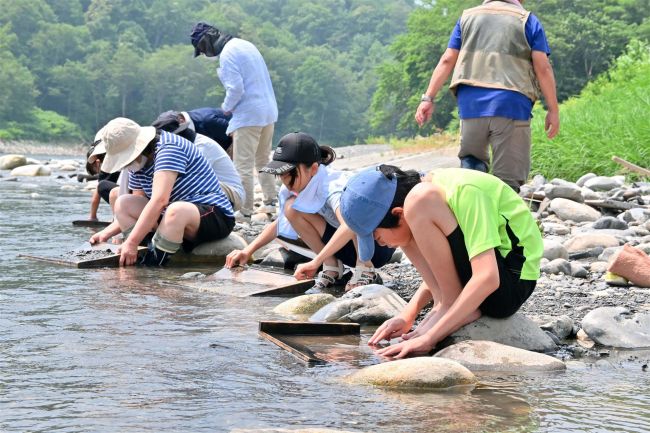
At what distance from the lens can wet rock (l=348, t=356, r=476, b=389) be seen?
381cm

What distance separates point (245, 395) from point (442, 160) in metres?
16.6

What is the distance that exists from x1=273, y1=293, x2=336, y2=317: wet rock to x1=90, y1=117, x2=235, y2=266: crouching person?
1.55 m

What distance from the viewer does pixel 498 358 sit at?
418 centimetres

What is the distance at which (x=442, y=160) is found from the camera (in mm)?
20016

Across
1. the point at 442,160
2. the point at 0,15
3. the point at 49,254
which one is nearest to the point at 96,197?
the point at 49,254

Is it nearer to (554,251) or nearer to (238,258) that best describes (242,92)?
(238,258)

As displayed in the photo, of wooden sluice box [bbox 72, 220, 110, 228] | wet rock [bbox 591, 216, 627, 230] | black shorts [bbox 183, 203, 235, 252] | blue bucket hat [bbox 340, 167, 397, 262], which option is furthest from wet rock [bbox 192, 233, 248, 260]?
blue bucket hat [bbox 340, 167, 397, 262]

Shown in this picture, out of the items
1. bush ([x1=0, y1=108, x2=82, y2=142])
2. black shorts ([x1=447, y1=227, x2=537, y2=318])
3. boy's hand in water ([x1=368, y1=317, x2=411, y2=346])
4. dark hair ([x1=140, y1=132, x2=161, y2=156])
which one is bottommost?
bush ([x1=0, y1=108, x2=82, y2=142])

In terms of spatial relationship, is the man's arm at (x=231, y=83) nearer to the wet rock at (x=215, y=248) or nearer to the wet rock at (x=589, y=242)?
the wet rock at (x=215, y=248)

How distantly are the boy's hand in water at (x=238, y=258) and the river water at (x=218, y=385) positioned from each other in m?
0.94

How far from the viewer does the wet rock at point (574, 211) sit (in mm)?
8823

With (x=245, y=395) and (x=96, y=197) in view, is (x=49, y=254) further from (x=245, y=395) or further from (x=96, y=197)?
(x=245, y=395)

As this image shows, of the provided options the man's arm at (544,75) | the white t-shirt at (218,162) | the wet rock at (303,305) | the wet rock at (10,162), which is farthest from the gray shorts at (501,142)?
the wet rock at (10,162)

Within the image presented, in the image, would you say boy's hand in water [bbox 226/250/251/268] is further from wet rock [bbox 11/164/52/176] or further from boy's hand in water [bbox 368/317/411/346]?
wet rock [bbox 11/164/52/176]
